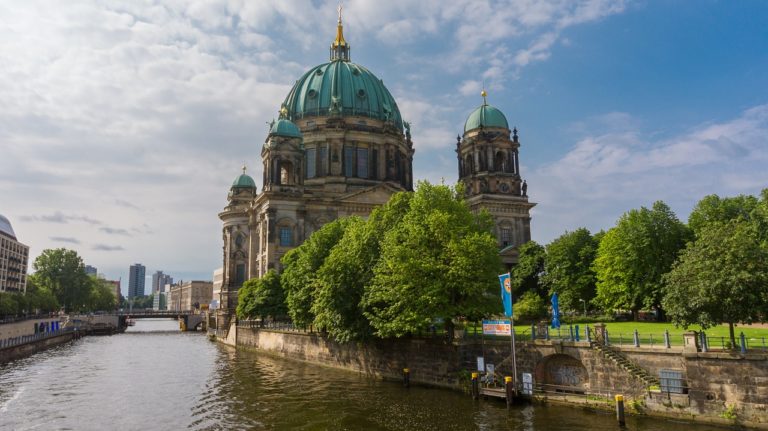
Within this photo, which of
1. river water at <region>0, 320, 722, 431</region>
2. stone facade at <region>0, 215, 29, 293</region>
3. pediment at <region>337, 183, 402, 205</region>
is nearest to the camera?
river water at <region>0, 320, 722, 431</region>

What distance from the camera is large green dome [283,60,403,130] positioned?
102762 millimetres

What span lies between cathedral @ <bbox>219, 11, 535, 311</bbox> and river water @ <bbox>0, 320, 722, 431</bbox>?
115ft

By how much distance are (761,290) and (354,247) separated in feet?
92.8

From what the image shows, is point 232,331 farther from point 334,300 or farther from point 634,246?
point 634,246

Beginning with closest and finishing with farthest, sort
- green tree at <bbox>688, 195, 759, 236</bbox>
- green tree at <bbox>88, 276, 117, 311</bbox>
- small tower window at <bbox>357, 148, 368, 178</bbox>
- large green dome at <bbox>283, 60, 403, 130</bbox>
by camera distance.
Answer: green tree at <bbox>688, 195, 759, 236</bbox> < small tower window at <bbox>357, 148, 368, 178</bbox> < large green dome at <bbox>283, 60, 403, 130</bbox> < green tree at <bbox>88, 276, 117, 311</bbox>

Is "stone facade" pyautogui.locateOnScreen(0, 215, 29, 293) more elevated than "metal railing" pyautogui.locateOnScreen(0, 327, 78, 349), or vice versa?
"stone facade" pyautogui.locateOnScreen(0, 215, 29, 293)

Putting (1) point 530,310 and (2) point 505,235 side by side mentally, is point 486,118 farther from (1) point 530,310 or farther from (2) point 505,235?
(1) point 530,310

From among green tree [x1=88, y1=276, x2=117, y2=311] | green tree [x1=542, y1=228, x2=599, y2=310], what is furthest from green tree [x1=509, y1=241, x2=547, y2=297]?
green tree [x1=88, y1=276, x2=117, y2=311]

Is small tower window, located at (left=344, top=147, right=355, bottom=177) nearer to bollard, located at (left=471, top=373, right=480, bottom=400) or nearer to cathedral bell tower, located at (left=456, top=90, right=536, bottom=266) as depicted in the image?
cathedral bell tower, located at (left=456, top=90, right=536, bottom=266)

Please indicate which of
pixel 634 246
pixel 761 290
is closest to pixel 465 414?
pixel 761 290

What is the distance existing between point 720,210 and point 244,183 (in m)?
87.4

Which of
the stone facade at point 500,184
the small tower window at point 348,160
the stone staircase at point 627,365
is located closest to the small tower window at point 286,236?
the small tower window at point 348,160

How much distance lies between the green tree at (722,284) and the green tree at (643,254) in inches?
679

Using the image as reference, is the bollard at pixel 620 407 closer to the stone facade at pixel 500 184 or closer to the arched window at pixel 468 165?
the stone facade at pixel 500 184
